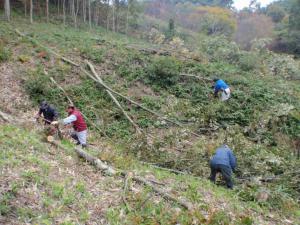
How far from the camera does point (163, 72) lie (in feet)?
56.6

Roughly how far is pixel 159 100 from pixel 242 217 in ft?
30.2

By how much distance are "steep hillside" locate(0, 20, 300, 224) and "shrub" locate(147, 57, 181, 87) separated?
5 centimetres

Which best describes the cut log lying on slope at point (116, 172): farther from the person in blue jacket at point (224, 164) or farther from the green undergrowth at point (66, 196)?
the person in blue jacket at point (224, 164)

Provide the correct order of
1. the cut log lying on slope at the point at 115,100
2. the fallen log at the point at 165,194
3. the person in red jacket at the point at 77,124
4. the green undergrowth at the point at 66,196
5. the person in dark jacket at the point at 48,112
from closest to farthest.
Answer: the green undergrowth at the point at 66,196 < the fallen log at the point at 165,194 < the person in red jacket at the point at 77,124 < the person in dark jacket at the point at 48,112 < the cut log lying on slope at the point at 115,100

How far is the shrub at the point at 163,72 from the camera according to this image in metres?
17.2

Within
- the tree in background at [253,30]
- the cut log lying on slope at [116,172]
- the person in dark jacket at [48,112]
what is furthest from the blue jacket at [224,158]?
the tree in background at [253,30]

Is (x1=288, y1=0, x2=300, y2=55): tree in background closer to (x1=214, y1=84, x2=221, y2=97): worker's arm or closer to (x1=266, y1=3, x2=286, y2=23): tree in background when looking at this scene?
(x1=266, y1=3, x2=286, y2=23): tree in background

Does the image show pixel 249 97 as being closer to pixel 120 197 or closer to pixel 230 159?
pixel 230 159

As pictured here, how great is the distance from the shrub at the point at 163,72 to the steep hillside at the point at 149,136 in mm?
50

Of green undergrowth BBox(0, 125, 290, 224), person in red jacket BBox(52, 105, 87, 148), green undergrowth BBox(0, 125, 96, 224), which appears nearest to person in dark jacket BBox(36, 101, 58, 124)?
person in red jacket BBox(52, 105, 87, 148)

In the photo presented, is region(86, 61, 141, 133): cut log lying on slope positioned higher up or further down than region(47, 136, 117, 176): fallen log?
further down

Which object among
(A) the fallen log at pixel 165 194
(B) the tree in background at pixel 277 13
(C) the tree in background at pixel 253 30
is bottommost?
(C) the tree in background at pixel 253 30

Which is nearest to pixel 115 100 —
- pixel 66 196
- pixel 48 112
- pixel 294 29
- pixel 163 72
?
pixel 163 72

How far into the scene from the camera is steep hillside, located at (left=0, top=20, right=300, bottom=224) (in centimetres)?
651
